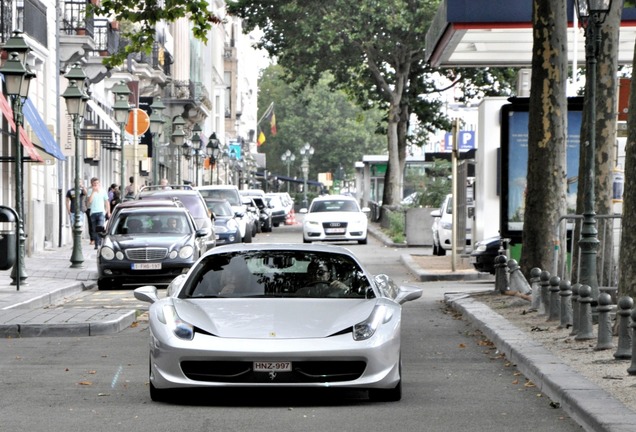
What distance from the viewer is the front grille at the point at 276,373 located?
11133 millimetres

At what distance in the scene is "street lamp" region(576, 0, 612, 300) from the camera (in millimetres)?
16766

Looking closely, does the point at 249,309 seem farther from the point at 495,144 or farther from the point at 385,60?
the point at 385,60

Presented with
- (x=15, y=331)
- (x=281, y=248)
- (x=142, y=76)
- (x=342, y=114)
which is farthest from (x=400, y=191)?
(x=342, y=114)

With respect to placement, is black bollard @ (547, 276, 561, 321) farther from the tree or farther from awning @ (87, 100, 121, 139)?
awning @ (87, 100, 121, 139)

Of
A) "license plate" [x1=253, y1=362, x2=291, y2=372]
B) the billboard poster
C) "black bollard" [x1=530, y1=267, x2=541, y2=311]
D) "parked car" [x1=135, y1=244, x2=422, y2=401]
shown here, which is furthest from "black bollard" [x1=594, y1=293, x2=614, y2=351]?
the billboard poster

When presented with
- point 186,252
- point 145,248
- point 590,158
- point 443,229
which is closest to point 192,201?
point 443,229

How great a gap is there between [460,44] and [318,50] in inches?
1162

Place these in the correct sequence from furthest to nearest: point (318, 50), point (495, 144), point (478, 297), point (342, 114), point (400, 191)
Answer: point (342, 114), point (400, 191), point (318, 50), point (495, 144), point (478, 297)

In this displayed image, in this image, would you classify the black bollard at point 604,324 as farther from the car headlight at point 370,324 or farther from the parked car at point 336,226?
the parked car at point 336,226

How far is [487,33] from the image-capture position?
28688 millimetres

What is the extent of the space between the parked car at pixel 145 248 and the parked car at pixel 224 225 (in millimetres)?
11786

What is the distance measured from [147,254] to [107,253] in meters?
0.66

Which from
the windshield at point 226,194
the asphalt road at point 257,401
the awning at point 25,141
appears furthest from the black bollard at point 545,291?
the windshield at point 226,194

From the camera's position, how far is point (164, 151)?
8125cm
